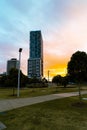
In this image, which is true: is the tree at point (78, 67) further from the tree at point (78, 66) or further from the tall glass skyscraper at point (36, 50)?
the tall glass skyscraper at point (36, 50)

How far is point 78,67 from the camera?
579 inches

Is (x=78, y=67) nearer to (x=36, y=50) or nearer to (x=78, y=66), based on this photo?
(x=78, y=66)

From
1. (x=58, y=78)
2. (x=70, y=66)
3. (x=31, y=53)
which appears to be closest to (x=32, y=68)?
(x=31, y=53)

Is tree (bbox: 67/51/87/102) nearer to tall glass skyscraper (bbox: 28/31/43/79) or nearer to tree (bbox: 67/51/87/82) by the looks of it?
tree (bbox: 67/51/87/82)

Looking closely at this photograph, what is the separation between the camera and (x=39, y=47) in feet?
471

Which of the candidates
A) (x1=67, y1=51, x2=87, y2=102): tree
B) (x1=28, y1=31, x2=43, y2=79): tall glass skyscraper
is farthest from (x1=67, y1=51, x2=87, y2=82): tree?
(x1=28, y1=31, x2=43, y2=79): tall glass skyscraper

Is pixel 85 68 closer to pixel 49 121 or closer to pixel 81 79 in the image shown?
pixel 81 79

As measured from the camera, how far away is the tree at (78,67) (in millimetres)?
14602

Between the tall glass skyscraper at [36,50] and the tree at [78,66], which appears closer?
the tree at [78,66]

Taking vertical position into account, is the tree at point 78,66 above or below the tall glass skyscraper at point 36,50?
below

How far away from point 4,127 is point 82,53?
914 cm

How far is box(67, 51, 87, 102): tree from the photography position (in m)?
14.6

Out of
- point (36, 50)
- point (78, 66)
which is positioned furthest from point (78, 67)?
point (36, 50)

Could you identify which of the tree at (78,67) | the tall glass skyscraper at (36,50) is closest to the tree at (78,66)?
the tree at (78,67)
